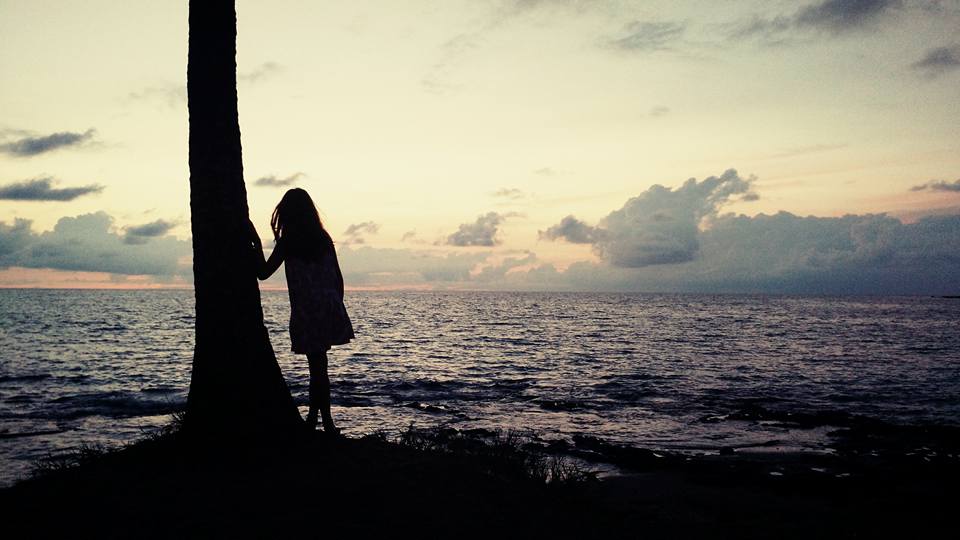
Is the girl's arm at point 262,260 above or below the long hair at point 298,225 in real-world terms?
below

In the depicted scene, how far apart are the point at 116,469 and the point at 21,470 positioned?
4.46 metres

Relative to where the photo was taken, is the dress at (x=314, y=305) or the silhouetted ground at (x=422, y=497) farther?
Result: the dress at (x=314, y=305)

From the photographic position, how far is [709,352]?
29688mm

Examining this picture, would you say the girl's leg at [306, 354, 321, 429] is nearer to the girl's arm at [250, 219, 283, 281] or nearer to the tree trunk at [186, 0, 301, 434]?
the tree trunk at [186, 0, 301, 434]

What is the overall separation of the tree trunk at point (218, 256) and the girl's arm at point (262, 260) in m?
0.11

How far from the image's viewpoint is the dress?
708 cm

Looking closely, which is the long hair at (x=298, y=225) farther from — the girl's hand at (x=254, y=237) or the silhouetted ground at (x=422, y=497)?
the silhouetted ground at (x=422, y=497)

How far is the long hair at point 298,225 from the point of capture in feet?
23.3

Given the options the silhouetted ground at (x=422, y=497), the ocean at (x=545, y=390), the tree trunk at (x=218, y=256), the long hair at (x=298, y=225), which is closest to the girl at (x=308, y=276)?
the long hair at (x=298, y=225)

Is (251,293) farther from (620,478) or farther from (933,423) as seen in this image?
(933,423)

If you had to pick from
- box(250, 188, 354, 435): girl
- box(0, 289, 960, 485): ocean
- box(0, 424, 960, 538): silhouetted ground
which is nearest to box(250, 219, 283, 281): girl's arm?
box(250, 188, 354, 435): girl

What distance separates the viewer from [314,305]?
23.5ft

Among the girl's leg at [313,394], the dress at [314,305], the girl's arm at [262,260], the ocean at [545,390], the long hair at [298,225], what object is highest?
the long hair at [298,225]

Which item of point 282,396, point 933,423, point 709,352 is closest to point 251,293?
point 282,396
